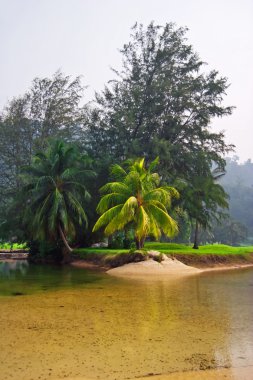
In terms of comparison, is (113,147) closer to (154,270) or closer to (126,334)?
(154,270)

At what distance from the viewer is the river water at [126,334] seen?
20.0ft

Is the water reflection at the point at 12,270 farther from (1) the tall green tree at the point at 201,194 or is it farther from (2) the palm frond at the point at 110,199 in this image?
(1) the tall green tree at the point at 201,194

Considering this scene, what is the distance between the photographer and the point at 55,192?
28.0 meters

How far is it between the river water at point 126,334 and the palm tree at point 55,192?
13066 millimetres

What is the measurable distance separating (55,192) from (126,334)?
20.6m

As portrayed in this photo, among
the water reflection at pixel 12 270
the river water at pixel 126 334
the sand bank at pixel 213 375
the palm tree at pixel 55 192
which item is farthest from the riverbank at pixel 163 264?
the sand bank at pixel 213 375

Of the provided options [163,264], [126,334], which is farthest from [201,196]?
[126,334]

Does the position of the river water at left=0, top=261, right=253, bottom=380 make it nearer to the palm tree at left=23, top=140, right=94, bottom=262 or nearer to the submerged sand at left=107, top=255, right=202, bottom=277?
the submerged sand at left=107, top=255, right=202, bottom=277

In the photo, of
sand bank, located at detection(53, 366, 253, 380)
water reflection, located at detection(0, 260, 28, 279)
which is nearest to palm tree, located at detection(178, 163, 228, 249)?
water reflection, located at detection(0, 260, 28, 279)

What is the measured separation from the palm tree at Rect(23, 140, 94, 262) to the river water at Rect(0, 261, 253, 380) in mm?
13066

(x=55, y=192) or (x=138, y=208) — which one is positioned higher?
(x=55, y=192)

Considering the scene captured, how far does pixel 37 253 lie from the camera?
34156mm

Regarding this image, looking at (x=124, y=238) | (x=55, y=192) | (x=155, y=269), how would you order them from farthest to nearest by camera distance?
1. (x=124, y=238)
2. (x=55, y=192)
3. (x=155, y=269)

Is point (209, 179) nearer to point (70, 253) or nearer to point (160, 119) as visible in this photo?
point (160, 119)
